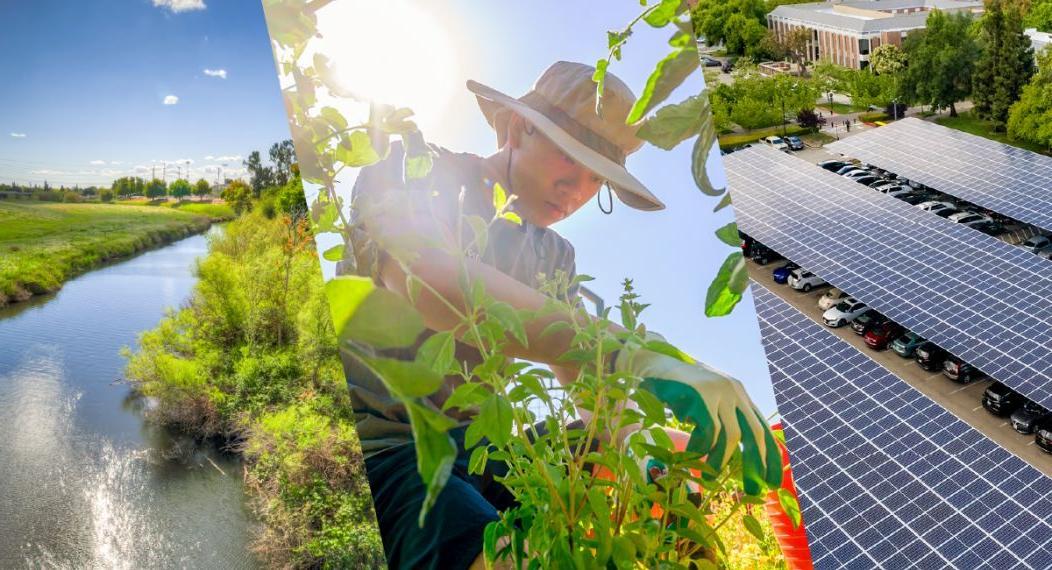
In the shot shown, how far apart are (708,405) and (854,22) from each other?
2898 cm

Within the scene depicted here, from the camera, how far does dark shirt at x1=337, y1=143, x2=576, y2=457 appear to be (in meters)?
2.03

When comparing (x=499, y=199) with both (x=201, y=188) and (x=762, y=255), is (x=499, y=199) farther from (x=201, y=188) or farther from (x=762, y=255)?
(x=762, y=255)

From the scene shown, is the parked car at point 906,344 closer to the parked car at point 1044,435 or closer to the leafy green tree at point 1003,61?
the parked car at point 1044,435

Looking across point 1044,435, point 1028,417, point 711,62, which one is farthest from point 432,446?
point 711,62

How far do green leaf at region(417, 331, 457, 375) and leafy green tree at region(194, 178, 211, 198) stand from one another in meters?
0.72

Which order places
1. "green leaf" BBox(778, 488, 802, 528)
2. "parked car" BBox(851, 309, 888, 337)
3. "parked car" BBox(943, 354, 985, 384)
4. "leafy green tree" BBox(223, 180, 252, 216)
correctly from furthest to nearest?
"parked car" BBox(851, 309, 888, 337) < "parked car" BBox(943, 354, 985, 384) < "green leaf" BBox(778, 488, 802, 528) < "leafy green tree" BBox(223, 180, 252, 216)

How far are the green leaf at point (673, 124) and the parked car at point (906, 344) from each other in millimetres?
10515

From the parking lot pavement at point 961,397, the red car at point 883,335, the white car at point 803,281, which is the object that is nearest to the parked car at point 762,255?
the white car at point 803,281

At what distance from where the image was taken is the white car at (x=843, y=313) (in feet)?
42.8

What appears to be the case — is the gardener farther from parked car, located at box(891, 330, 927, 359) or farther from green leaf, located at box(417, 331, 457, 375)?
parked car, located at box(891, 330, 927, 359)

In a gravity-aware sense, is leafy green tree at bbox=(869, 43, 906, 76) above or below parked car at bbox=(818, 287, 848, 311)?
above

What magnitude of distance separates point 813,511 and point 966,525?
1233 millimetres

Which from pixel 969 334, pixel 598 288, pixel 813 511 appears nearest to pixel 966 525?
pixel 813 511

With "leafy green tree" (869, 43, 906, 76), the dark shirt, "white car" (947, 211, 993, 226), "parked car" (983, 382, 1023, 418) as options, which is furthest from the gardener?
"leafy green tree" (869, 43, 906, 76)
